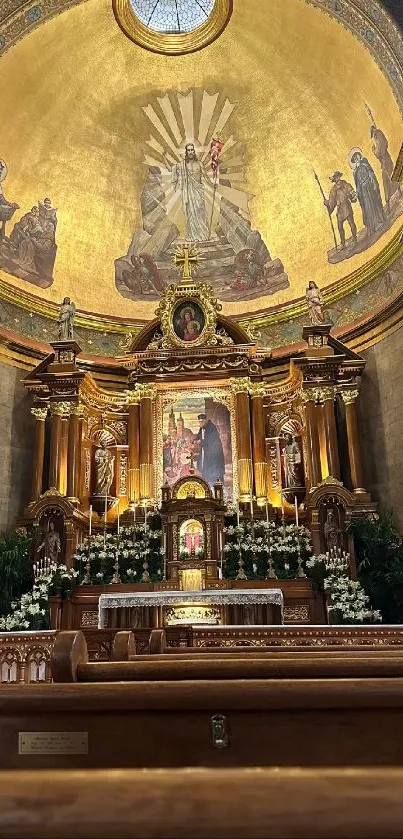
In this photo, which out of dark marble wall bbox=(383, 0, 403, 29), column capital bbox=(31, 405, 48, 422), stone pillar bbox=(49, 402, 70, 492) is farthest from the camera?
column capital bbox=(31, 405, 48, 422)

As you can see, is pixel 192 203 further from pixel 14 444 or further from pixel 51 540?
pixel 51 540

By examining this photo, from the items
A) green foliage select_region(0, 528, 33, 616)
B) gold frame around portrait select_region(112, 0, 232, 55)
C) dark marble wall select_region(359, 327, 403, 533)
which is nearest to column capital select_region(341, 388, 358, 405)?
dark marble wall select_region(359, 327, 403, 533)

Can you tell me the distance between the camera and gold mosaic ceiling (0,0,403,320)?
50.7ft

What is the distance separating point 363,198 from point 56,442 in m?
8.32

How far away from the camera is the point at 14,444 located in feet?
49.7

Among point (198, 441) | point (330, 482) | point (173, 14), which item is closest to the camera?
point (330, 482)

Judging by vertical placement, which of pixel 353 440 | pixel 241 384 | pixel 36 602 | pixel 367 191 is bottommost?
pixel 36 602

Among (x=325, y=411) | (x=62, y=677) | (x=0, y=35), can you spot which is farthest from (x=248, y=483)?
(x=62, y=677)

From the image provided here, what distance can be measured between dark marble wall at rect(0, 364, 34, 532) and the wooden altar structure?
0.52 metres

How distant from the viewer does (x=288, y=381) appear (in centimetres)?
1545

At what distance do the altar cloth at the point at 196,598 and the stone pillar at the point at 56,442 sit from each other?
3.66m

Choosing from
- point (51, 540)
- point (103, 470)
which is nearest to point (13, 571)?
point (51, 540)

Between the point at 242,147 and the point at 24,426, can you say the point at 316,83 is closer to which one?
the point at 242,147

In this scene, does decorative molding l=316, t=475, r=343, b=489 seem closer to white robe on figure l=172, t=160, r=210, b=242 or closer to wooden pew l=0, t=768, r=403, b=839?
white robe on figure l=172, t=160, r=210, b=242
